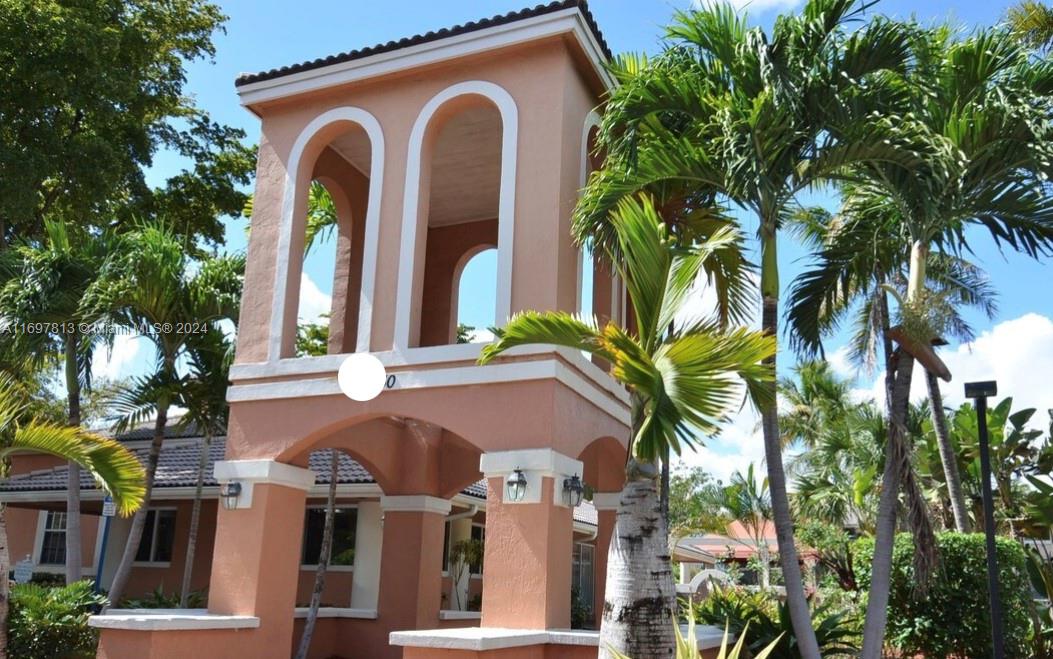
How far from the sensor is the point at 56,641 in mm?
12453

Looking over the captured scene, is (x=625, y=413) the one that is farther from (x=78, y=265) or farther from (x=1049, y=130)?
(x=78, y=265)

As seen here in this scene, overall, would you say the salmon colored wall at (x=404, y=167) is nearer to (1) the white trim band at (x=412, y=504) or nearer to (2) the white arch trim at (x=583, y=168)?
(2) the white arch trim at (x=583, y=168)

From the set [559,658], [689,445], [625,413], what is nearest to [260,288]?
[625,413]

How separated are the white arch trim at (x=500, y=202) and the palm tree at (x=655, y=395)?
2.85 metres

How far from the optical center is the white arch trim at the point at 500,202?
10.8m

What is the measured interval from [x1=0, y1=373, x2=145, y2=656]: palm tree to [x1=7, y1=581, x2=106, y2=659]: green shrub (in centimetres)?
311

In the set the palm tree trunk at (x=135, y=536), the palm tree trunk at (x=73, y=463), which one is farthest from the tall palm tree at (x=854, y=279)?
the palm tree trunk at (x=73, y=463)

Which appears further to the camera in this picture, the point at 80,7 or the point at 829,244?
the point at 80,7

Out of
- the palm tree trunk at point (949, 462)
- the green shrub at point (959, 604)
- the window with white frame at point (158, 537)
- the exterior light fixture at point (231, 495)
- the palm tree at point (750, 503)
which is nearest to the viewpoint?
the exterior light fixture at point (231, 495)

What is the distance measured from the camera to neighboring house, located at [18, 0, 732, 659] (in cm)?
972

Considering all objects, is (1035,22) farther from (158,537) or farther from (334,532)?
(158,537)

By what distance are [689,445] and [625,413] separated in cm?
521

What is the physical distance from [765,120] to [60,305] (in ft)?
36.9

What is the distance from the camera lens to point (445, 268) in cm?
1555
